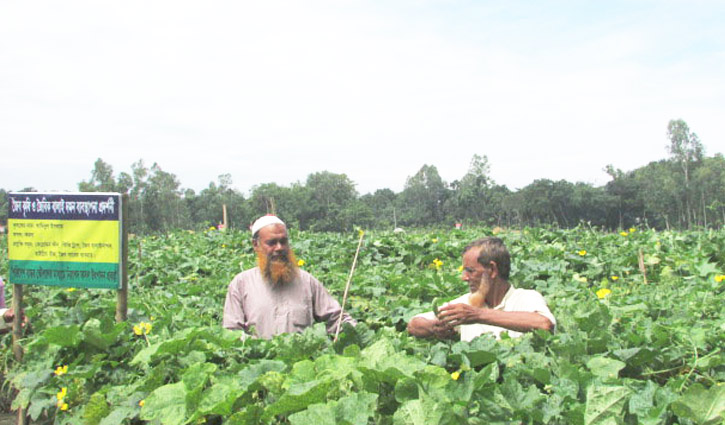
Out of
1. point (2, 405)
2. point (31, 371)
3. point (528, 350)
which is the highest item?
point (528, 350)

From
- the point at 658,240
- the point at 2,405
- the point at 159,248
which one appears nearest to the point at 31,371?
the point at 2,405

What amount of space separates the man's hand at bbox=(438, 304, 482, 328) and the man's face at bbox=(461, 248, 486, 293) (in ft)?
1.21

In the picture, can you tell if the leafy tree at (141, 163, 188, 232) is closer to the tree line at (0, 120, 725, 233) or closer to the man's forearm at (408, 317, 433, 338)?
the tree line at (0, 120, 725, 233)

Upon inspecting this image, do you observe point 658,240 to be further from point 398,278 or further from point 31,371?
point 31,371

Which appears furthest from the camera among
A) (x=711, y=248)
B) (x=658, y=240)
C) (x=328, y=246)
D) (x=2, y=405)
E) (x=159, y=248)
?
(x=159, y=248)

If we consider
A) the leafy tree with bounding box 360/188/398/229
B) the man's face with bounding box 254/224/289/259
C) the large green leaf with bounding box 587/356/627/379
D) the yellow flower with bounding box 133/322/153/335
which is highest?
the leafy tree with bounding box 360/188/398/229

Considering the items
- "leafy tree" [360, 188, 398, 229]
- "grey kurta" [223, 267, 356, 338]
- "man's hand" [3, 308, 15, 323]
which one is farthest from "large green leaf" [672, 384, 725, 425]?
"leafy tree" [360, 188, 398, 229]

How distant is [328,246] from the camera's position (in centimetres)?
1025

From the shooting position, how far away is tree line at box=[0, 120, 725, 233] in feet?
214

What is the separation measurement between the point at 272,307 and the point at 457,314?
143cm

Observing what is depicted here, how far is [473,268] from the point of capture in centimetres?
343

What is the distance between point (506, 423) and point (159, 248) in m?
10.9

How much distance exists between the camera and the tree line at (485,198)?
65.4 m

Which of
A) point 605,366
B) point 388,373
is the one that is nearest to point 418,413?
point 388,373
